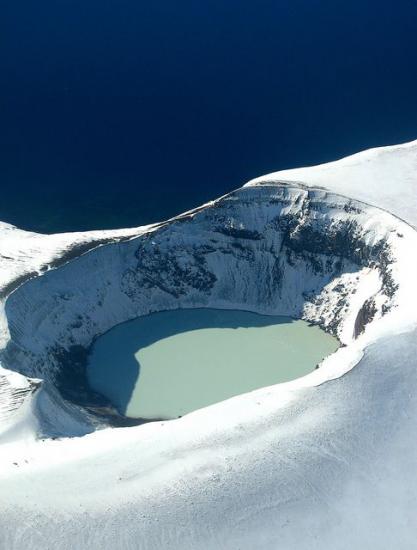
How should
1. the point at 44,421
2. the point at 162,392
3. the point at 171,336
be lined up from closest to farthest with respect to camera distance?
the point at 44,421
the point at 162,392
the point at 171,336

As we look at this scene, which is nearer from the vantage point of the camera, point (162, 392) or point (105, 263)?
point (162, 392)

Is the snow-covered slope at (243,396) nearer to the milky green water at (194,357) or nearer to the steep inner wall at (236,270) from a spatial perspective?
the steep inner wall at (236,270)

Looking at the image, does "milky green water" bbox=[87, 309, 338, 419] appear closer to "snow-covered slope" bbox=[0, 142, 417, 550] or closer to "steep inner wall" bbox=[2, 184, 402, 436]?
"steep inner wall" bbox=[2, 184, 402, 436]

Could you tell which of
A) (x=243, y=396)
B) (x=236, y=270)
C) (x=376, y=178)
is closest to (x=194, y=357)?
(x=236, y=270)

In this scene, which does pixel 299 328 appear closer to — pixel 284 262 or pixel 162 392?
pixel 284 262

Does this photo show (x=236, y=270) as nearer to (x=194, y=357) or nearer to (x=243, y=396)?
(x=194, y=357)

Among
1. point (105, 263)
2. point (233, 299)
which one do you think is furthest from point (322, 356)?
point (105, 263)

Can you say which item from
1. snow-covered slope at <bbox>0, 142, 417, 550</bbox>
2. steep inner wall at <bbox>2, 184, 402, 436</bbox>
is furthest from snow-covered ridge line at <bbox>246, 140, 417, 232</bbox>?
steep inner wall at <bbox>2, 184, 402, 436</bbox>
